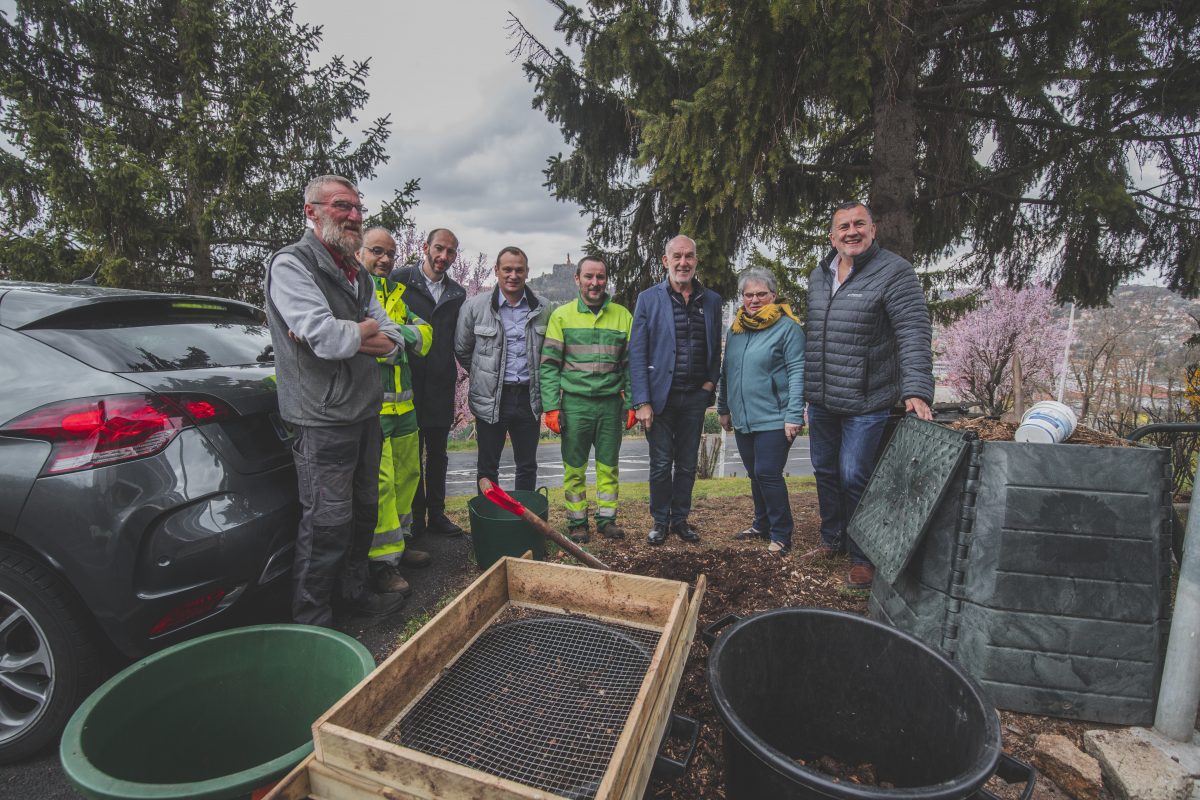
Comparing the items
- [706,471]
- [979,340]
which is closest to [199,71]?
[706,471]

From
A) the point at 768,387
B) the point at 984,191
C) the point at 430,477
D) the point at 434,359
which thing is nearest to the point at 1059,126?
the point at 984,191

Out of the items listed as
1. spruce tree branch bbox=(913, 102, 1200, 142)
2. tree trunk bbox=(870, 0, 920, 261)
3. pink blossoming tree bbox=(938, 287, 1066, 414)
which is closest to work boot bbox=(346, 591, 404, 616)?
tree trunk bbox=(870, 0, 920, 261)

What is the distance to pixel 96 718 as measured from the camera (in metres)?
1.24

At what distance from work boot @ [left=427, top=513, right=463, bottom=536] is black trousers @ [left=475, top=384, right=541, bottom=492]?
61cm

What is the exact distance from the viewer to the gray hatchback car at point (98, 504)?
1784 millimetres

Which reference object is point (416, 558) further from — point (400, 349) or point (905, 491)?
point (905, 491)

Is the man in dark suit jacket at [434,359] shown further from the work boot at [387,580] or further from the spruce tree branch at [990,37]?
the spruce tree branch at [990,37]

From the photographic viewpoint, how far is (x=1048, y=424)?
210cm

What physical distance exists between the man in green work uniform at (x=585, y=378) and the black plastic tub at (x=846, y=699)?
7.26 feet

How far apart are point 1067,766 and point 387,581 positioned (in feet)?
10.2

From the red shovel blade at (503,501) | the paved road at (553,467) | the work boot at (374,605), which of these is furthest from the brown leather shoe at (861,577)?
the paved road at (553,467)

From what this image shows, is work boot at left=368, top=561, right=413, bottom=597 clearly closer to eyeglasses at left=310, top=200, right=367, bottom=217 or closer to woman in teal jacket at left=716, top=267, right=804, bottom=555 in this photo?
eyeglasses at left=310, top=200, right=367, bottom=217

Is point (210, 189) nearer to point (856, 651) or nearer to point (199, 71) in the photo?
point (199, 71)

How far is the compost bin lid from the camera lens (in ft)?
6.91
